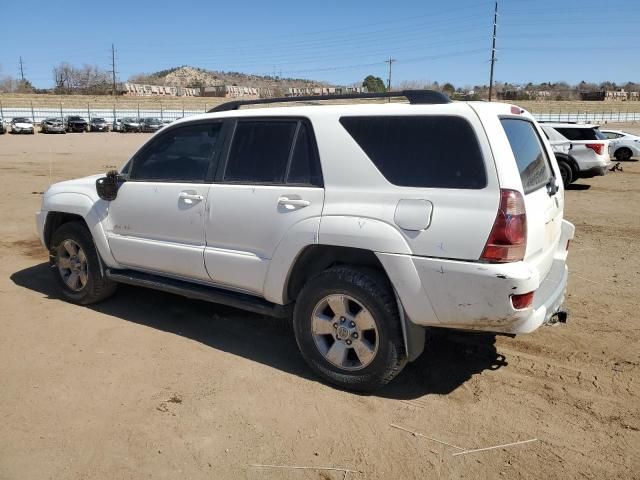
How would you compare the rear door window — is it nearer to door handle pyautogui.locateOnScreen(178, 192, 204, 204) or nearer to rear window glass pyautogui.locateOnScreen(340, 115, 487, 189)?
door handle pyautogui.locateOnScreen(178, 192, 204, 204)

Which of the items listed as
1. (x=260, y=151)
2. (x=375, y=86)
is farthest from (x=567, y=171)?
(x=375, y=86)

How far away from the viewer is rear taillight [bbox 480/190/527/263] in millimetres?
3082

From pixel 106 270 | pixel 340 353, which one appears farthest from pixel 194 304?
pixel 340 353

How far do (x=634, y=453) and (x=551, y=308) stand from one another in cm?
93

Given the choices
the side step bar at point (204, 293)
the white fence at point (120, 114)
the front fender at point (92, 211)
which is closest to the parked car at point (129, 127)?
the white fence at point (120, 114)

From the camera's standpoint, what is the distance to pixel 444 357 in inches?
169

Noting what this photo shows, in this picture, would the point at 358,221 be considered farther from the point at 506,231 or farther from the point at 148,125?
the point at 148,125

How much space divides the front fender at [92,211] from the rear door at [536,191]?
11.6 ft

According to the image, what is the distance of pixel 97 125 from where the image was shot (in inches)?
2010

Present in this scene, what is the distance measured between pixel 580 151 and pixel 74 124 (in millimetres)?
45942

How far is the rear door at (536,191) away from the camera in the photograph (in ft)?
10.8

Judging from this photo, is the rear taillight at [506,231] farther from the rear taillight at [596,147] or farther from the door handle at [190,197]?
the rear taillight at [596,147]

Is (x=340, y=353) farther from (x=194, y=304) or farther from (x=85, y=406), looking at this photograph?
(x=194, y=304)

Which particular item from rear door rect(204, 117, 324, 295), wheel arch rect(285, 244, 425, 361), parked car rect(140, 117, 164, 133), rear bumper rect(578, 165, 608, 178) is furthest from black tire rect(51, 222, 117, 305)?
parked car rect(140, 117, 164, 133)
